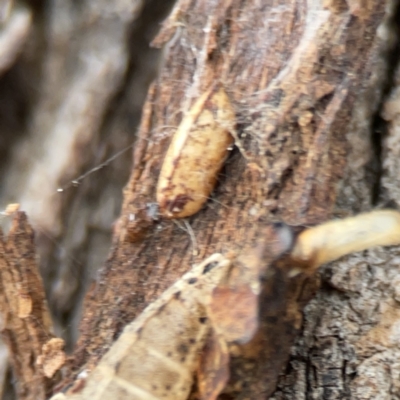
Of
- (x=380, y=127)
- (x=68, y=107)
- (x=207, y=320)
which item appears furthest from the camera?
(x=68, y=107)

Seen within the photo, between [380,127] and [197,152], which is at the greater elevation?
[197,152]

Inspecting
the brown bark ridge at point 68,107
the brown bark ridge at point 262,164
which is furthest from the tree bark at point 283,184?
the brown bark ridge at point 68,107

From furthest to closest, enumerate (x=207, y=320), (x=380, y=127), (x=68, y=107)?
(x=68, y=107), (x=380, y=127), (x=207, y=320)

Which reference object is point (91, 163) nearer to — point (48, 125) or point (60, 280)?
point (48, 125)

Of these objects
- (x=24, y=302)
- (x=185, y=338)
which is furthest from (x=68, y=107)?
(x=185, y=338)

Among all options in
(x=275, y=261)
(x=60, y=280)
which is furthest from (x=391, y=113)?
(x=60, y=280)

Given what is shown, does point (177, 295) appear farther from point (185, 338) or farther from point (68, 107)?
point (68, 107)

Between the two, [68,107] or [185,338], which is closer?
[185,338]

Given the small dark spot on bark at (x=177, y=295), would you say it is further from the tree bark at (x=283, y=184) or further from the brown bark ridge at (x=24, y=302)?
the brown bark ridge at (x=24, y=302)
